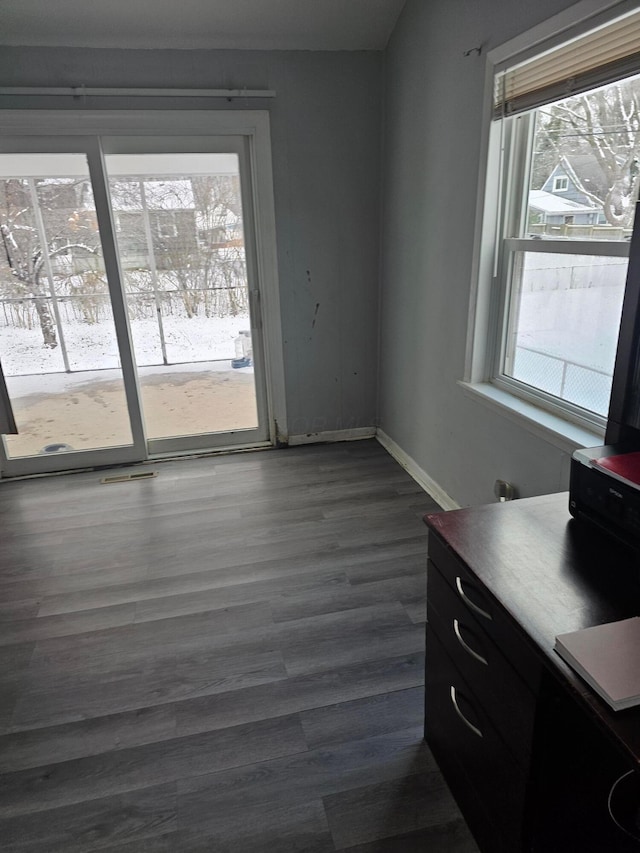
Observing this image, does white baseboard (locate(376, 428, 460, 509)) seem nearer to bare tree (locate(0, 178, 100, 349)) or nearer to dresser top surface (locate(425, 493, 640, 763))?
dresser top surface (locate(425, 493, 640, 763))

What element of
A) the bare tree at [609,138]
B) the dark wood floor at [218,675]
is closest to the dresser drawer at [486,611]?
the dark wood floor at [218,675]

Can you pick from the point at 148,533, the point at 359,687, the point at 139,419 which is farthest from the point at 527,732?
the point at 139,419

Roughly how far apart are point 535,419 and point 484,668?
46.9 inches

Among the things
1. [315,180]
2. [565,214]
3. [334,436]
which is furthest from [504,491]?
[315,180]

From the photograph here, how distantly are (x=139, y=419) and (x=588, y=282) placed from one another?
2.76 metres

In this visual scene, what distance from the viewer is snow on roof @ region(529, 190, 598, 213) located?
6.33 ft

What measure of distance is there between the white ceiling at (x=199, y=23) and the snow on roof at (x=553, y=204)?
157cm

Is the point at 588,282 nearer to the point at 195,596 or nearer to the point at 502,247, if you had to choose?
the point at 502,247

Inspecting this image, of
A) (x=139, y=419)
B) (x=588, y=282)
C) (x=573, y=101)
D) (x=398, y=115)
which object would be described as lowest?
(x=139, y=419)

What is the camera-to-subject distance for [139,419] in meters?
3.58

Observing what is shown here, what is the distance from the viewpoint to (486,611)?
114cm

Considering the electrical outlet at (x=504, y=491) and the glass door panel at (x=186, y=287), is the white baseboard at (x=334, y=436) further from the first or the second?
the electrical outlet at (x=504, y=491)

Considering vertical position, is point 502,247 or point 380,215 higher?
point 380,215

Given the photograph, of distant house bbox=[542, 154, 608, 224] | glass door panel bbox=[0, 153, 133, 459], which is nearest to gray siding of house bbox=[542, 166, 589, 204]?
distant house bbox=[542, 154, 608, 224]
